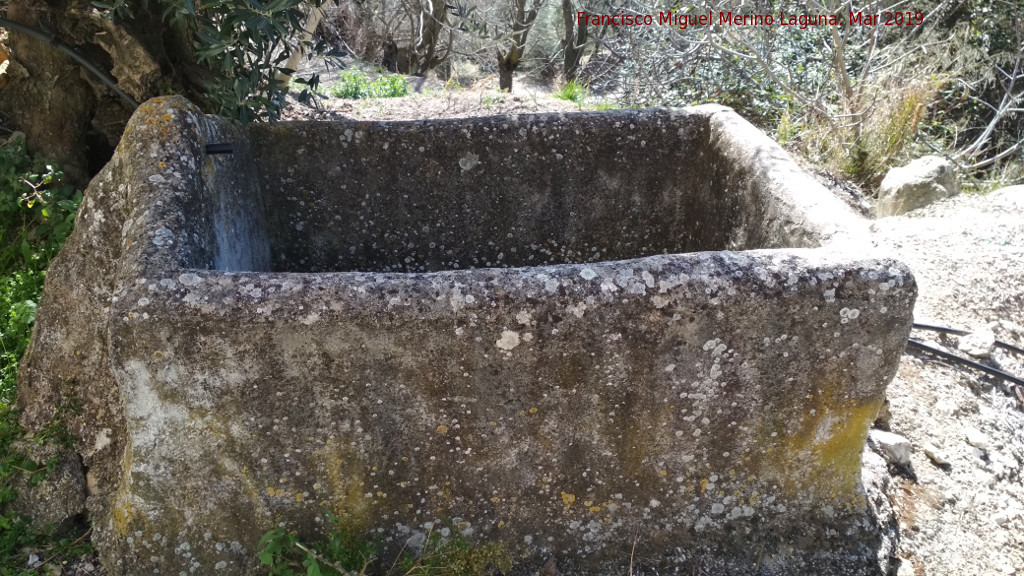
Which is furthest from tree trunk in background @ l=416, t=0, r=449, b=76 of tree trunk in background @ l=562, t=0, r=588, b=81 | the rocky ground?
the rocky ground

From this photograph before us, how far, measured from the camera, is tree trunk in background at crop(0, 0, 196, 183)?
2.84m

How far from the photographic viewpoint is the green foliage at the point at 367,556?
1836mm

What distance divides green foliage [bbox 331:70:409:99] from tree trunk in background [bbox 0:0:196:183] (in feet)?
10.9

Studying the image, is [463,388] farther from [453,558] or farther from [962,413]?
[962,413]

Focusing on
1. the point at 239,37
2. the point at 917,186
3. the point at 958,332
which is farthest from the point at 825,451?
the point at 917,186

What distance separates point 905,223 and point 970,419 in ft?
7.26

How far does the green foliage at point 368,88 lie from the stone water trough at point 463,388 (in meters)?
4.38

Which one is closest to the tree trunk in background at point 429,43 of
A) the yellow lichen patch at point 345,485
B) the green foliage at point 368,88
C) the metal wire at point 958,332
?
the green foliage at point 368,88

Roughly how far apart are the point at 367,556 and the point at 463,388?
0.59 metres

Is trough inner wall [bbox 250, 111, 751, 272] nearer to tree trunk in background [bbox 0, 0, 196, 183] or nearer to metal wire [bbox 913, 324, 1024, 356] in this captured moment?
tree trunk in background [bbox 0, 0, 196, 183]

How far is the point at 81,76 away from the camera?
3.13 meters

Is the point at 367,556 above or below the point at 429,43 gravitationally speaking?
below

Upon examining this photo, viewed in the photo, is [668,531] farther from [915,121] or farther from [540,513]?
[915,121]

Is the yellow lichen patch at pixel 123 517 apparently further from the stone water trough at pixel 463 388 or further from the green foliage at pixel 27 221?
the green foliage at pixel 27 221
